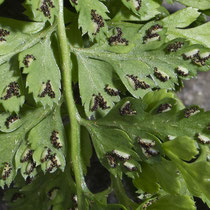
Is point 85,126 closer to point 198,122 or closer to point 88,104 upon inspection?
point 88,104

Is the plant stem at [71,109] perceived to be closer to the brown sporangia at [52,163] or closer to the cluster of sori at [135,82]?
the brown sporangia at [52,163]

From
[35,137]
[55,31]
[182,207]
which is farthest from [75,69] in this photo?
[182,207]

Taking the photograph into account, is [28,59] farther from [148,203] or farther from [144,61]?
[148,203]

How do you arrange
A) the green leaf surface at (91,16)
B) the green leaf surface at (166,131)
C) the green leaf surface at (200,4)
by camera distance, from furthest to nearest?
the green leaf surface at (200,4)
the green leaf surface at (91,16)
the green leaf surface at (166,131)

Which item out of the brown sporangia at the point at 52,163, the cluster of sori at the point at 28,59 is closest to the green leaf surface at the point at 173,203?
the brown sporangia at the point at 52,163

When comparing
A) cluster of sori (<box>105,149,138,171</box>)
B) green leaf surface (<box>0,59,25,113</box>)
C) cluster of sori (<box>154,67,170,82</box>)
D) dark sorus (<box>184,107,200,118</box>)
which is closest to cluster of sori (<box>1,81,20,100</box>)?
green leaf surface (<box>0,59,25,113</box>)
